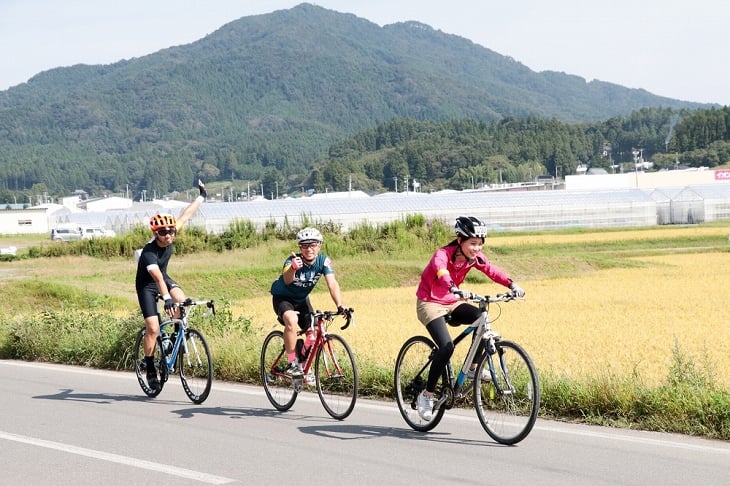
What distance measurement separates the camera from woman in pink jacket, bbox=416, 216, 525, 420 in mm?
8305

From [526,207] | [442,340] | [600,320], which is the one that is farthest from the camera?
[526,207]

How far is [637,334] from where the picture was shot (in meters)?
18.3

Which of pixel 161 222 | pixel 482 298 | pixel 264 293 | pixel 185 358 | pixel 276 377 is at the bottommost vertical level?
pixel 264 293

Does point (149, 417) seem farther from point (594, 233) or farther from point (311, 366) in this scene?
point (594, 233)

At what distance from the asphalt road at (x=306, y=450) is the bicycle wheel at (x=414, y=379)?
5.3 inches

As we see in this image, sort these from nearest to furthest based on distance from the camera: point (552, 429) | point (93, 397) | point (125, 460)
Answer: point (125, 460) < point (552, 429) < point (93, 397)

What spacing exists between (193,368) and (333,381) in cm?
183

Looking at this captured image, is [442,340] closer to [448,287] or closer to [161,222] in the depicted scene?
[448,287]

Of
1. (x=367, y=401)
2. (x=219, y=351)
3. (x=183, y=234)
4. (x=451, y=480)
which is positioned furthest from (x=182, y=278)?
(x=451, y=480)

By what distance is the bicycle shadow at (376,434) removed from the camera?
8430 mm

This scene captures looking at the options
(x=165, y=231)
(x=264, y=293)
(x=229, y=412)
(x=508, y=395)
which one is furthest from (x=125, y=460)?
(x=264, y=293)

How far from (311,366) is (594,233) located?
57045mm

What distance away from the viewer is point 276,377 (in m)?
10.4

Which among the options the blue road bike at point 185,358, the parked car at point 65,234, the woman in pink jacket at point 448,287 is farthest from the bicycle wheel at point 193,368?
the parked car at point 65,234
